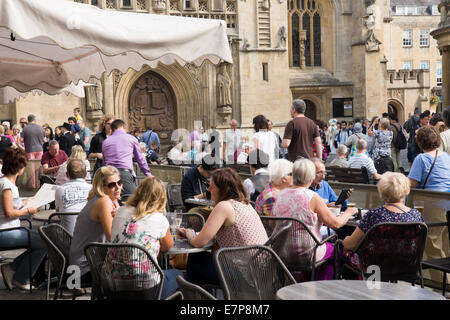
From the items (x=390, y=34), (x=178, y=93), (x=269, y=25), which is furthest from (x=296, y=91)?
(x=390, y=34)

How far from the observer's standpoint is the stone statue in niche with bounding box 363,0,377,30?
88.9ft

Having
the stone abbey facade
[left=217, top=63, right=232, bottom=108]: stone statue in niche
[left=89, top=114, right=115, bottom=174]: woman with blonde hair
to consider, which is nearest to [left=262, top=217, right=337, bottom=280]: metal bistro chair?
[left=89, top=114, right=115, bottom=174]: woman with blonde hair

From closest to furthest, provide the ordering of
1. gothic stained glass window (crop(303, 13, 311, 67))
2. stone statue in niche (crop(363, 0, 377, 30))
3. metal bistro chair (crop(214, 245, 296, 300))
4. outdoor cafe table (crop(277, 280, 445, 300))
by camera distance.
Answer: outdoor cafe table (crop(277, 280, 445, 300)) < metal bistro chair (crop(214, 245, 296, 300)) < stone statue in niche (crop(363, 0, 377, 30)) < gothic stained glass window (crop(303, 13, 311, 67))

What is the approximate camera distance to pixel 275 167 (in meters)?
5.89

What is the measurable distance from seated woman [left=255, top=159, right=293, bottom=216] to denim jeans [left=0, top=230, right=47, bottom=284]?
2.30 meters

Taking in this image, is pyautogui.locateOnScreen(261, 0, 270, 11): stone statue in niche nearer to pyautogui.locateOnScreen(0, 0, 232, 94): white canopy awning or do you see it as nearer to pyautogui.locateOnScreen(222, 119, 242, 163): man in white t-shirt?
pyautogui.locateOnScreen(222, 119, 242, 163): man in white t-shirt

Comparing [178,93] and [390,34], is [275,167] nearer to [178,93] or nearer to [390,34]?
[178,93]

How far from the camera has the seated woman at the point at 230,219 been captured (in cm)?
459

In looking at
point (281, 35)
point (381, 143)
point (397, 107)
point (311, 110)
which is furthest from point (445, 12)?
point (397, 107)

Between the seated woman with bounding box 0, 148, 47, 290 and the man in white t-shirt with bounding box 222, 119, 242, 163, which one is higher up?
the man in white t-shirt with bounding box 222, 119, 242, 163

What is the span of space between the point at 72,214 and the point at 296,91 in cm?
2251

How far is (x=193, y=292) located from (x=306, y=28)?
86.9 ft

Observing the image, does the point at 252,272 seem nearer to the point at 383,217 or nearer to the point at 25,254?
the point at 383,217

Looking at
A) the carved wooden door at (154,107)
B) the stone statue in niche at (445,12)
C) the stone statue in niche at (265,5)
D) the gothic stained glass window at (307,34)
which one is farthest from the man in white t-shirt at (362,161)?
the gothic stained glass window at (307,34)
